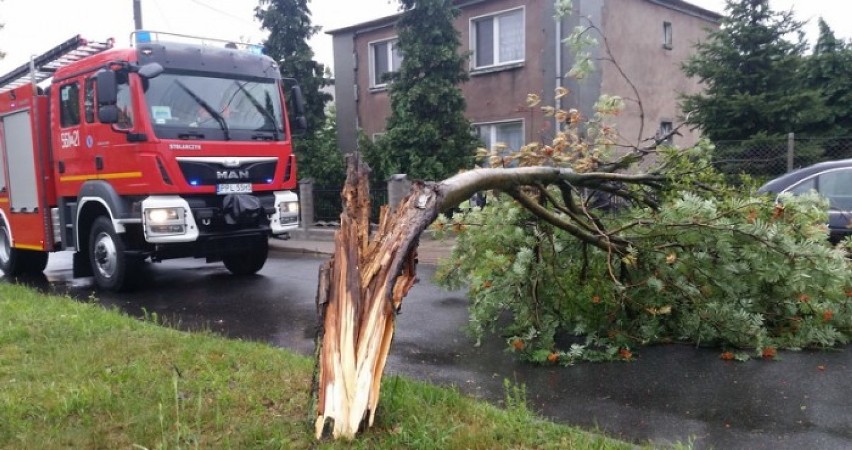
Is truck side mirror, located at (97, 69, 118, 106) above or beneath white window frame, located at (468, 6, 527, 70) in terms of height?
beneath

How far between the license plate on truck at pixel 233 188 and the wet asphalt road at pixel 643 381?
5.35 ft

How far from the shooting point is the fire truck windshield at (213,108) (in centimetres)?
859

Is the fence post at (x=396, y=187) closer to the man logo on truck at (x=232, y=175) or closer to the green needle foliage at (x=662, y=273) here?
the man logo on truck at (x=232, y=175)

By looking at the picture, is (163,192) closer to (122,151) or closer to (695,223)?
(122,151)

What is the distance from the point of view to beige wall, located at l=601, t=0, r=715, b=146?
1662 cm

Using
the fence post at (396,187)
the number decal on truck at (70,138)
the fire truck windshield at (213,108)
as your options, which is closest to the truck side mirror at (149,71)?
the fire truck windshield at (213,108)

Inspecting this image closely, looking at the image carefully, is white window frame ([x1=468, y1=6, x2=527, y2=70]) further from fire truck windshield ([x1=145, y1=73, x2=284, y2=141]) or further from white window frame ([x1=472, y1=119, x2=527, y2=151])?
fire truck windshield ([x1=145, y1=73, x2=284, y2=141])

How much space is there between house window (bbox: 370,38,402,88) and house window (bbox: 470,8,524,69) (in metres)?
2.59

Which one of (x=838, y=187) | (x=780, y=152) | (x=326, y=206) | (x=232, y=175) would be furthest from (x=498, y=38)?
(x=838, y=187)

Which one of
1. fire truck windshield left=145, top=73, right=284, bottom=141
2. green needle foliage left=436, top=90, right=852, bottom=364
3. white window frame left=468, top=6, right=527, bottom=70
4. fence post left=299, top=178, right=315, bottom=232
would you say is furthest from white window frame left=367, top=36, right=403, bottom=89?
green needle foliage left=436, top=90, right=852, bottom=364

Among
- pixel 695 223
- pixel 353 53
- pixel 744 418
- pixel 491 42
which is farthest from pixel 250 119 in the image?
pixel 353 53

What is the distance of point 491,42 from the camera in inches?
680

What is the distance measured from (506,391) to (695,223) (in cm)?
205

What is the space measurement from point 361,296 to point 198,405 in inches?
47.4
